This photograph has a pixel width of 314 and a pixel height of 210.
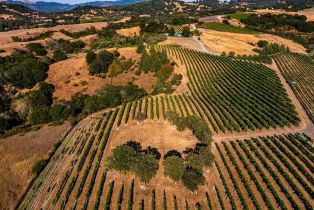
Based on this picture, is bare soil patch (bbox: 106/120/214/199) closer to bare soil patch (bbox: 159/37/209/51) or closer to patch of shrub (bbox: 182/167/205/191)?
patch of shrub (bbox: 182/167/205/191)

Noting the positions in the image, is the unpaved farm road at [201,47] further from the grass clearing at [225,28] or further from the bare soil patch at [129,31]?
the bare soil patch at [129,31]

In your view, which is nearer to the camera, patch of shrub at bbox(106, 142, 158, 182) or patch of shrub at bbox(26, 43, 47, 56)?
patch of shrub at bbox(106, 142, 158, 182)

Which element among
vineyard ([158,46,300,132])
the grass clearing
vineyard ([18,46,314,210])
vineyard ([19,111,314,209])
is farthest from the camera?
the grass clearing

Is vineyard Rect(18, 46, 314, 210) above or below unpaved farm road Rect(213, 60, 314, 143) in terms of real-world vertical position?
above

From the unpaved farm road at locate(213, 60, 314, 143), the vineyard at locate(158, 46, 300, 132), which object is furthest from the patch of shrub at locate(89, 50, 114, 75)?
the unpaved farm road at locate(213, 60, 314, 143)

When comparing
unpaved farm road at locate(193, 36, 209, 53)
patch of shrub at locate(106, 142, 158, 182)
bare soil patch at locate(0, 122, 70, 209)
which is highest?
patch of shrub at locate(106, 142, 158, 182)

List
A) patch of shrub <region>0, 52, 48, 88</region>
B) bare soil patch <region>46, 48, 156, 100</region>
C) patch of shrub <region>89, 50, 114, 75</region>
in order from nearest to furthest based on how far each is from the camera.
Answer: patch of shrub <region>0, 52, 48, 88</region>, bare soil patch <region>46, 48, 156, 100</region>, patch of shrub <region>89, 50, 114, 75</region>
